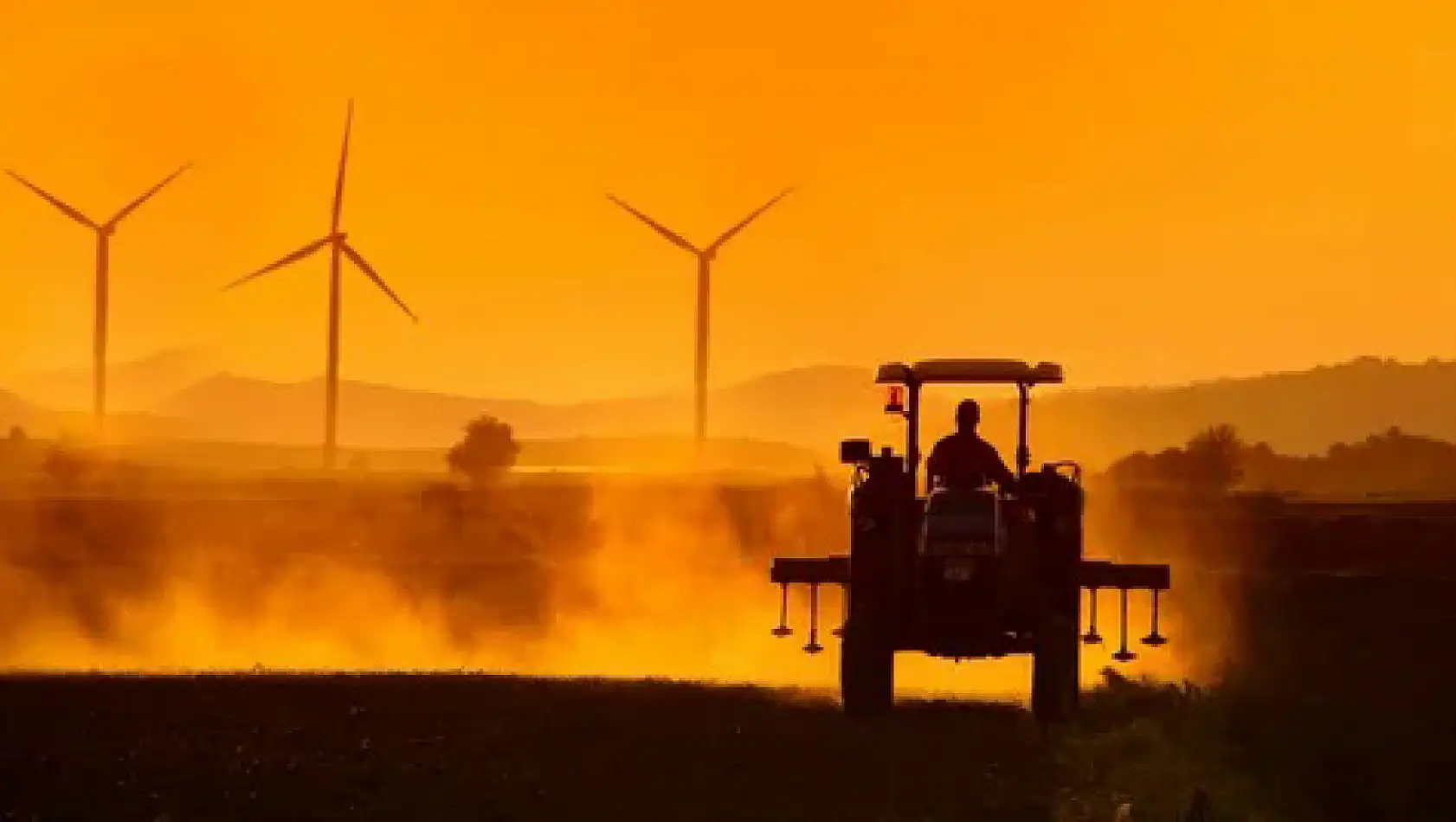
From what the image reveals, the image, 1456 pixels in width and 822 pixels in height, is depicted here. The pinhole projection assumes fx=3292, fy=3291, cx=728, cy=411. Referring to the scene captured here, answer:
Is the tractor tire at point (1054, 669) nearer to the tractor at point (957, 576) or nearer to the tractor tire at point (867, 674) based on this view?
the tractor at point (957, 576)

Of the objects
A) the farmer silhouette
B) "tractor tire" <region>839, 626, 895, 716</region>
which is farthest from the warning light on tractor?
"tractor tire" <region>839, 626, 895, 716</region>

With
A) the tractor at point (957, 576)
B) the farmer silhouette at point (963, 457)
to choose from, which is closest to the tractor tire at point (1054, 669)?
the tractor at point (957, 576)

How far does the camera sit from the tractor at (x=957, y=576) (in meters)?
32.3

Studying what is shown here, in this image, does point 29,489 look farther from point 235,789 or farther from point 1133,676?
point 235,789

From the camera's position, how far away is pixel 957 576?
32125 millimetres

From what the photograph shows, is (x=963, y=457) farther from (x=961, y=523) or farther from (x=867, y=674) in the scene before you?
(x=867, y=674)

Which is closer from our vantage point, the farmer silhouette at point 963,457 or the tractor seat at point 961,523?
the tractor seat at point 961,523

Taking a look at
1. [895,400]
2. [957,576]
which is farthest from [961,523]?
[895,400]

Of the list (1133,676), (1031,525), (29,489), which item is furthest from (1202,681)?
(29,489)

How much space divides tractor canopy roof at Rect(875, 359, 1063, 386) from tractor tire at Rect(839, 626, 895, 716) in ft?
9.54

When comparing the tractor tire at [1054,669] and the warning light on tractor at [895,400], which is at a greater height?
the warning light on tractor at [895,400]

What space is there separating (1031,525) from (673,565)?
1757 inches

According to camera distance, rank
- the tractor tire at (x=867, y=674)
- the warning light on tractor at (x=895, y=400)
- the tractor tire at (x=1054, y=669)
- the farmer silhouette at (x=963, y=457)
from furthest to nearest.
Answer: the farmer silhouette at (x=963, y=457)
the tractor tire at (x=1054, y=669)
the tractor tire at (x=867, y=674)
the warning light on tractor at (x=895, y=400)

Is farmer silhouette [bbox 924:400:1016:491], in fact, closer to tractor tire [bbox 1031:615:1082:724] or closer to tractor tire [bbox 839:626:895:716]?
tractor tire [bbox 1031:615:1082:724]
